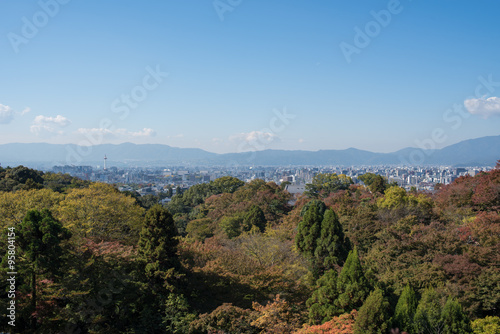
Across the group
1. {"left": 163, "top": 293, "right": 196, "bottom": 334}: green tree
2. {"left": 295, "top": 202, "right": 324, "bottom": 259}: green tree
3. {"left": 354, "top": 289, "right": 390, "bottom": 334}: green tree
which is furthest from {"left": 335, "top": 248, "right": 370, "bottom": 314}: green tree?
{"left": 295, "top": 202, "right": 324, "bottom": 259}: green tree

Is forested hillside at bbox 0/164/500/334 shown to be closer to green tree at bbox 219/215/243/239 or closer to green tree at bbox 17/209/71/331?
green tree at bbox 17/209/71/331

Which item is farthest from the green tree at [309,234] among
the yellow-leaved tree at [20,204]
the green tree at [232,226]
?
the yellow-leaved tree at [20,204]

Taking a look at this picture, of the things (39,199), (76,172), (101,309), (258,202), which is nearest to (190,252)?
(101,309)

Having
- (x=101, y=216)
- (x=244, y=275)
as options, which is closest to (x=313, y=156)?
(x=101, y=216)

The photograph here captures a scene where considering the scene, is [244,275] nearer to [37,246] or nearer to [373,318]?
[373,318]

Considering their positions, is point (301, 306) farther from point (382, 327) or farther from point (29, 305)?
point (29, 305)

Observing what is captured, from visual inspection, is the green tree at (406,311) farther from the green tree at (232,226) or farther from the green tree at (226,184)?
the green tree at (226,184)
